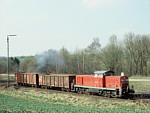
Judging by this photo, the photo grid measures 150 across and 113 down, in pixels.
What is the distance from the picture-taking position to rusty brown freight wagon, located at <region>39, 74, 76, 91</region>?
25.7 m

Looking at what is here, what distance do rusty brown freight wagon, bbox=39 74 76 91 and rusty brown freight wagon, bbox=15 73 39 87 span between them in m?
1.19

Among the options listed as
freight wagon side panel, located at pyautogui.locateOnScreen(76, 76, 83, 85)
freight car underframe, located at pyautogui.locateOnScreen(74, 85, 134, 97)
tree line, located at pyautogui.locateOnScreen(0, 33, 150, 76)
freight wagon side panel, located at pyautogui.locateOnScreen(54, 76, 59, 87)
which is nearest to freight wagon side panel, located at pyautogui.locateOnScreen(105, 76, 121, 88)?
freight car underframe, located at pyautogui.locateOnScreen(74, 85, 134, 97)

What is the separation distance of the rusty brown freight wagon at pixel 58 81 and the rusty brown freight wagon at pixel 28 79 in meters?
1.19

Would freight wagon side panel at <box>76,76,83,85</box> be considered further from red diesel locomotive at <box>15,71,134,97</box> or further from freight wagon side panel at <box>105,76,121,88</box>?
freight wagon side panel at <box>105,76,121,88</box>

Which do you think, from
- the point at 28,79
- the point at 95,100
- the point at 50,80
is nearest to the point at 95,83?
the point at 95,100

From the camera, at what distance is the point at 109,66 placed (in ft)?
169

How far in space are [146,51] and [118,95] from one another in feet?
115

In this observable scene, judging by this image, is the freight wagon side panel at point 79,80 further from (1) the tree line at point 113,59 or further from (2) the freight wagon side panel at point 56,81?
(1) the tree line at point 113,59

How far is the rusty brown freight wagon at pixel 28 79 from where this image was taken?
32706 mm

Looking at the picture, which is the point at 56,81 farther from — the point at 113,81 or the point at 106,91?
the point at 113,81

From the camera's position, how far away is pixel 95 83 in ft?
71.3

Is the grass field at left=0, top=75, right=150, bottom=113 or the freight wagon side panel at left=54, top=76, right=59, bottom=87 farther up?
the freight wagon side panel at left=54, top=76, right=59, bottom=87

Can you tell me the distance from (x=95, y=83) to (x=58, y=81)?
7799mm

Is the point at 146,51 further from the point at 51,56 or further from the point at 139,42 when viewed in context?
the point at 51,56
